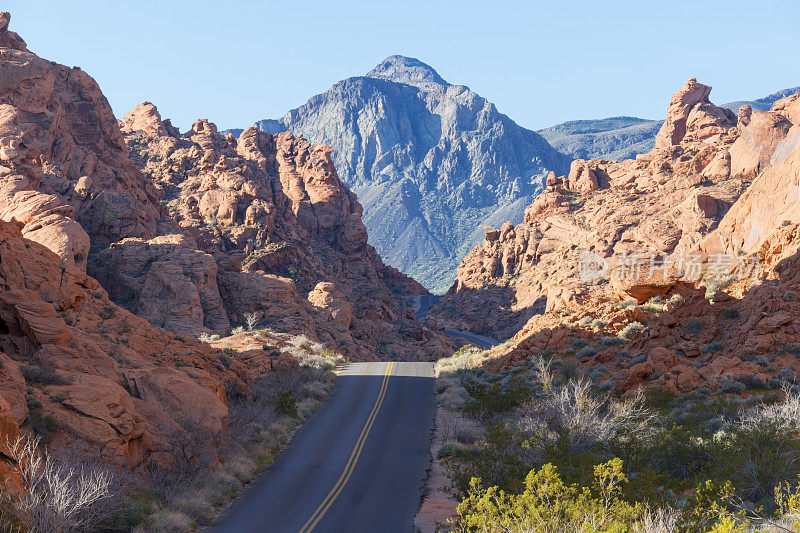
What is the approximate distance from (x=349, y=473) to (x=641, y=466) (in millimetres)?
10059

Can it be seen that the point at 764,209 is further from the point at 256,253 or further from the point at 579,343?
the point at 256,253

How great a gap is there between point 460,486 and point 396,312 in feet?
237

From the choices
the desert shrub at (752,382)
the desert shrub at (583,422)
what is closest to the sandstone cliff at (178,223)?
the desert shrub at (583,422)

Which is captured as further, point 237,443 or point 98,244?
point 98,244

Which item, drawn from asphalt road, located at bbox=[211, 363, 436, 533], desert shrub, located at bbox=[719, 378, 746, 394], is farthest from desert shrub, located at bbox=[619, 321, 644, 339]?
desert shrub, located at bbox=[719, 378, 746, 394]

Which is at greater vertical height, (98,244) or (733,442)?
(98,244)

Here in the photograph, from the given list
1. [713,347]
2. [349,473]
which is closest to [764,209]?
[713,347]

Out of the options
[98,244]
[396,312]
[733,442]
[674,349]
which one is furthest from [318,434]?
[396,312]

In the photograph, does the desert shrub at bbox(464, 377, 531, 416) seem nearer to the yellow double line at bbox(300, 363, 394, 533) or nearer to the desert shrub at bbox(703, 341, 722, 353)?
the yellow double line at bbox(300, 363, 394, 533)

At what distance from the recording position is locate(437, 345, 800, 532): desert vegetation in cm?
936

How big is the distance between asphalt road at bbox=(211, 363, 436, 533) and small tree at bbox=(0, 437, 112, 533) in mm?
3833

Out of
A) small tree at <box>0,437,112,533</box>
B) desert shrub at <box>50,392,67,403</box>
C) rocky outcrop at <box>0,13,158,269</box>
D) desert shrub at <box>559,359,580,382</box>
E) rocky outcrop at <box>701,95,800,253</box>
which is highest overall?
rocky outcrop at <box>0,13,158,269</box>

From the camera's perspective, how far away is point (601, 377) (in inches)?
1038

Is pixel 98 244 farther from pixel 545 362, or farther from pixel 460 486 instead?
pixel 460 486
